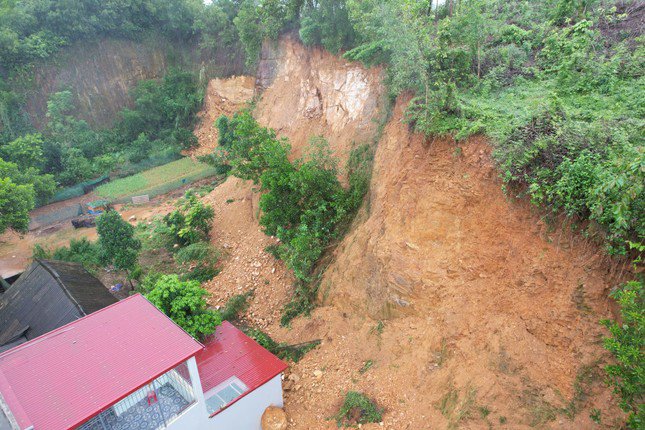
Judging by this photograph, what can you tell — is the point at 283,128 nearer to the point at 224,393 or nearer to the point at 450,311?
the point at 450,311

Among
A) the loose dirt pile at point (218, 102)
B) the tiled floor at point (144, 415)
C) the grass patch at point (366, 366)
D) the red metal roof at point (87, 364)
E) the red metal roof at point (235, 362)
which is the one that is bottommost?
the red metal roof at point (235, 362)

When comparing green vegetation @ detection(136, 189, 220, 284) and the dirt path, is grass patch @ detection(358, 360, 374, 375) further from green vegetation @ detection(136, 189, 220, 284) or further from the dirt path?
the dirt path

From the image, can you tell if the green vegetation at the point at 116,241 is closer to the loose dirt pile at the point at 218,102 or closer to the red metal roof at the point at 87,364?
the red metal roof at the point at 87,364

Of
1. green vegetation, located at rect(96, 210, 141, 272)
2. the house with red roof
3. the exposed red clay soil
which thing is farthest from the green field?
the house with red roof

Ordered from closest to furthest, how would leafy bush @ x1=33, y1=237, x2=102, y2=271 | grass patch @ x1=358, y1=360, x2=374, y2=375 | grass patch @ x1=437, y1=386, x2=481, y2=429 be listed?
grass patch @ x1=437, y1=386, x2=481, y2=429 < grass patch @ x1=358, y1=360, x2=374, y2=375 < leafy bush @ x1=33, y1=237, x2=102, y2=271

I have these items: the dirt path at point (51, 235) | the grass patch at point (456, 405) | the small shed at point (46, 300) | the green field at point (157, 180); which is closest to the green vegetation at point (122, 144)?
the green field at point (157, 180)

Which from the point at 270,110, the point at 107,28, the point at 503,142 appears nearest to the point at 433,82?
the point at 503,142
